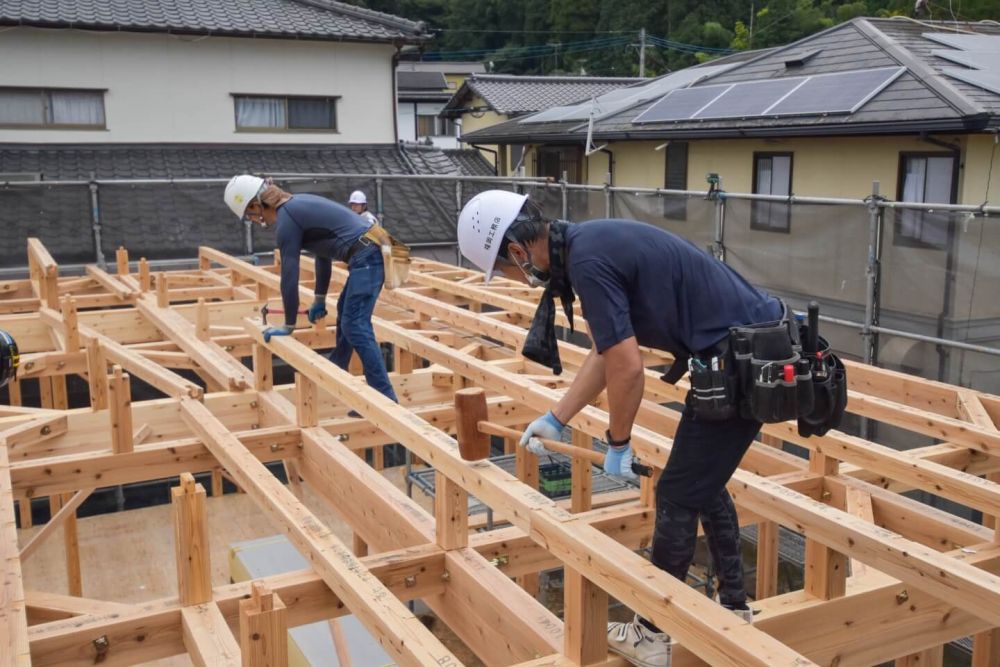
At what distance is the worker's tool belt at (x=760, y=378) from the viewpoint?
282 centimetres

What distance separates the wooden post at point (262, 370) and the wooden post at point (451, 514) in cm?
258

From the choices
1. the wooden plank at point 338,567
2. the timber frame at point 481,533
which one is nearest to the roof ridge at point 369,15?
the timber frame at point 481,533

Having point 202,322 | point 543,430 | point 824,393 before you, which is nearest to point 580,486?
point 543,430

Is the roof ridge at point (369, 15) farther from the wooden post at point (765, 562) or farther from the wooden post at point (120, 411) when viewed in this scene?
the wooden post at point (765, 562)

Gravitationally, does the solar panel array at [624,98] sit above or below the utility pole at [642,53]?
below

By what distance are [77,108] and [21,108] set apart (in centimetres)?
76

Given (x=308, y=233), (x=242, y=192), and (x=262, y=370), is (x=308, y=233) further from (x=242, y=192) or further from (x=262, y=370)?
(x=262, y=370)

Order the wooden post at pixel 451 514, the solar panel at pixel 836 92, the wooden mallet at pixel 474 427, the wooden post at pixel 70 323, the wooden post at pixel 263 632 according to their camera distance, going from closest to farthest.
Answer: the wooden post at pixel 263 632, the wooden mallet at pixel 474 427, the wooden post at pixel 451 514, the wooden post at pixel 70 323, the solar panel at pixel 836 92

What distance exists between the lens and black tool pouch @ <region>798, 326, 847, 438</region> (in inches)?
116

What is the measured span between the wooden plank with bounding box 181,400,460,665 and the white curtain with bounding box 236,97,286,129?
1169 centimetres

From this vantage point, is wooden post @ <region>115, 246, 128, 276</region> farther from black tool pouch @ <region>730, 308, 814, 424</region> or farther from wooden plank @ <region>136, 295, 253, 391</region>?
black tool pouch @ <region>730, 308, 814, 424</region>

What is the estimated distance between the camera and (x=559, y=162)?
62.2ft

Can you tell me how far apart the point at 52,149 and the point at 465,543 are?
1271cm

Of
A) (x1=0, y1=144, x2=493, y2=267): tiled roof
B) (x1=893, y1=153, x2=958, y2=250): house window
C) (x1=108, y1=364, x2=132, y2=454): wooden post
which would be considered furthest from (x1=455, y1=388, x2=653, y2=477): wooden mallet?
(x1=0, y1=144, x2=493, y2=267): tiled roof
